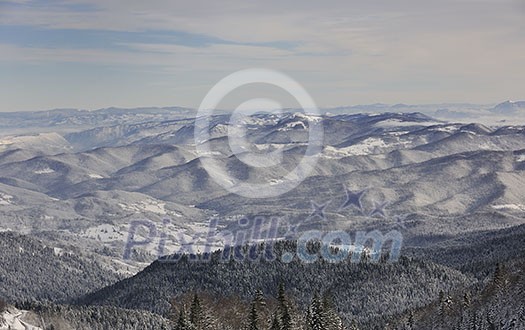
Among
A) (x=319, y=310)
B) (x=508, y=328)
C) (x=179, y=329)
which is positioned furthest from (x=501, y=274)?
(x=179, y=329)

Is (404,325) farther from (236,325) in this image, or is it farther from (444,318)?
(236,325)

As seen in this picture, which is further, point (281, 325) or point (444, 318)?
point (444, 318)

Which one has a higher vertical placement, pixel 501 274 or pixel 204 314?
pixel 204 314

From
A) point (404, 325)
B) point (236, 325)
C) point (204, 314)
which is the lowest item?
point (404, 325)

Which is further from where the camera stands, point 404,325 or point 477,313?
point 404,325

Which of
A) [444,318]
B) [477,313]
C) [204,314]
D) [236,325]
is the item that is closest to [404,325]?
[444,318]

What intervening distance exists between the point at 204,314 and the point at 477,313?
271 ft

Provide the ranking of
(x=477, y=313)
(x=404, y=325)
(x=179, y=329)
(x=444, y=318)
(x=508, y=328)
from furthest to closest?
1. (x=404, y=325)
2. (x=444, y=318)
3. (x=477, y=313)
4. (x=508, y=328)
5. (x=179, y=329)

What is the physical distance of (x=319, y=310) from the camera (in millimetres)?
106812

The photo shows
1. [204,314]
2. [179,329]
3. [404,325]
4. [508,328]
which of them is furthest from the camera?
[404,325]

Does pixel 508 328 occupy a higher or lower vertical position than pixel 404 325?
higher

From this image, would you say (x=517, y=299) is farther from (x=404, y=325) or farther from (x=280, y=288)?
(x=280, y=288)

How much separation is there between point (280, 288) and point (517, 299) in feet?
259

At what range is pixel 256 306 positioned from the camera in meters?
108
